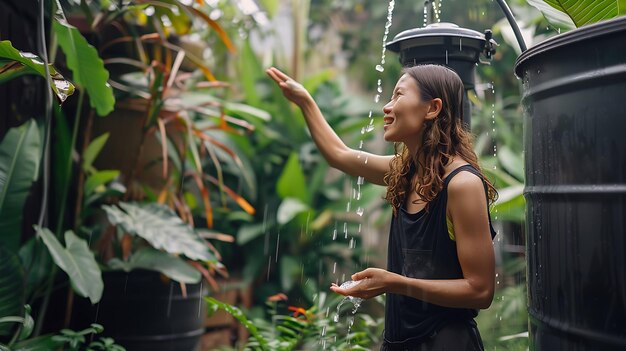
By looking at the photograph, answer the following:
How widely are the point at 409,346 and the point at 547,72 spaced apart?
756mm

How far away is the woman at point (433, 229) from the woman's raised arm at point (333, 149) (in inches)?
6.9

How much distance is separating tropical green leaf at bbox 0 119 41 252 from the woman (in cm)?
163

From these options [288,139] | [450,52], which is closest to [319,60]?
[288,139]

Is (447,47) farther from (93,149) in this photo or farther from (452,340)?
(93,149)

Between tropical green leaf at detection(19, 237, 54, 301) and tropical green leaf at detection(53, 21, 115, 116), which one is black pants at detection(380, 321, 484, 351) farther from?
tropical green leaf at detection(19, 237, 54, 301)

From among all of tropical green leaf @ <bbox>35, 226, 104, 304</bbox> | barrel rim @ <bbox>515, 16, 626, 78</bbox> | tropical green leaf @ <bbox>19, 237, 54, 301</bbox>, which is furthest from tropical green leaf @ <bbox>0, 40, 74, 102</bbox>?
barrel rim @ <bbox>515, 16, 626, 78</bbox>

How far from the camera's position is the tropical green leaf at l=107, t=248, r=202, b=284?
3.05 metres

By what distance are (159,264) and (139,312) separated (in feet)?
0.93

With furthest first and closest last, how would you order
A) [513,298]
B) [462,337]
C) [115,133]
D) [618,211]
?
[513,298] < [115,133] < [462,337] < [618,211]

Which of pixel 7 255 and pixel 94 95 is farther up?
pixel 94 95

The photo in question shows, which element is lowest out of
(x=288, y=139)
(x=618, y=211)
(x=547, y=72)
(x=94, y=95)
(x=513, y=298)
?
(x=513, y=298)

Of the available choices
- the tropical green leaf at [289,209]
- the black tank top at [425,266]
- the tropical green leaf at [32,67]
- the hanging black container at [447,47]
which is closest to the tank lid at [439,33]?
the hanging black container at [447,47]

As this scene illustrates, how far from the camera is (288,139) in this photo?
583cm

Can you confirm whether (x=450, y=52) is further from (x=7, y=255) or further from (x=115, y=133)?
(x=115, y=133)
